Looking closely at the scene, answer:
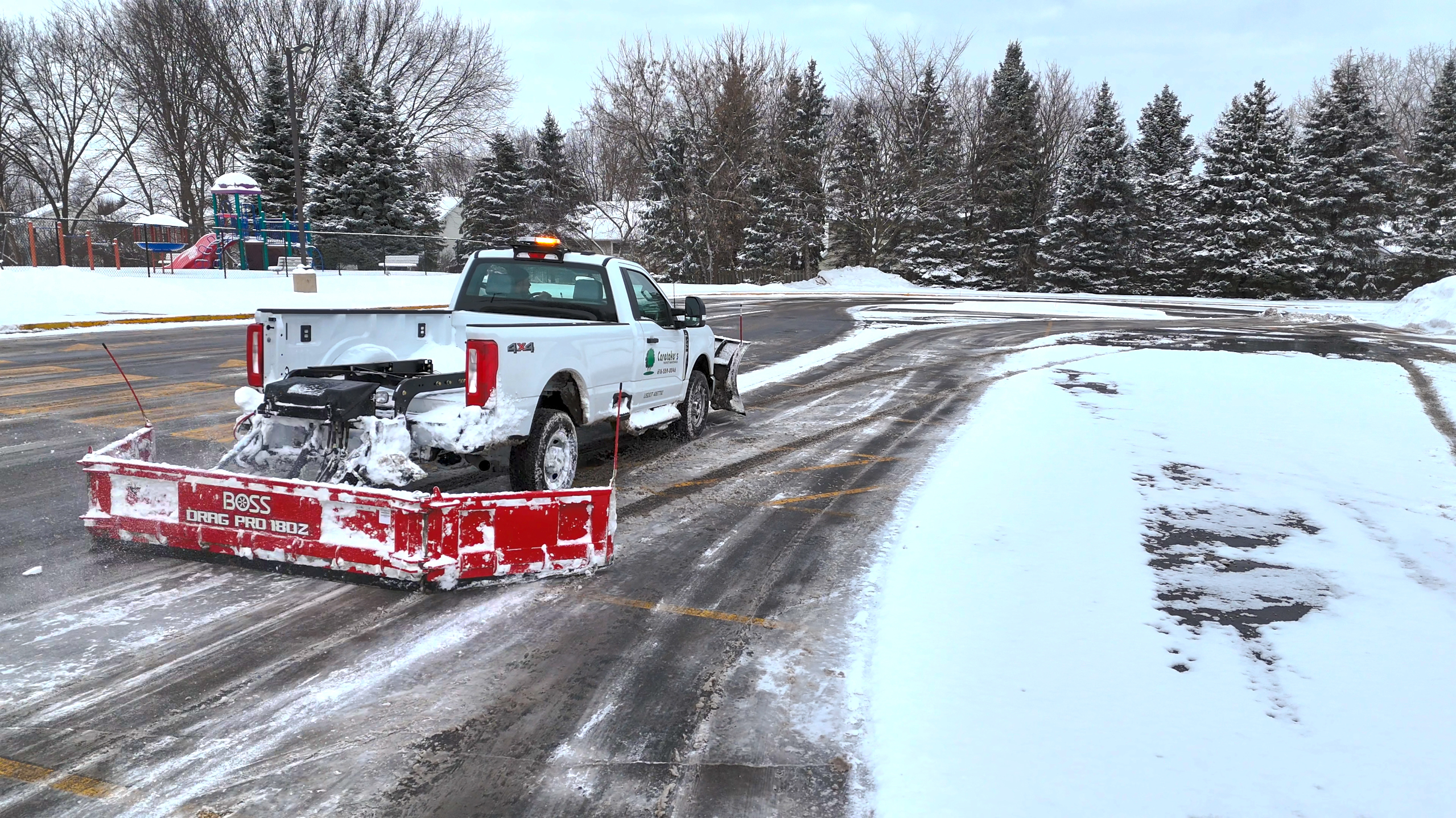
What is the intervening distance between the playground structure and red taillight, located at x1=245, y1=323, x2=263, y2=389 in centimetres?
2712

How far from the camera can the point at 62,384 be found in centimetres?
1123

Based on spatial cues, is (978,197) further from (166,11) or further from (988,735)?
(988,735)

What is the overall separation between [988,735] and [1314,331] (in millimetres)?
24796

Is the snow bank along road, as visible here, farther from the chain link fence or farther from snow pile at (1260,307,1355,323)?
the chain link fence

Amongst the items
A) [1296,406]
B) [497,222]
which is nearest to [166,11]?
[497,222]

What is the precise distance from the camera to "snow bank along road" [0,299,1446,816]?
323cm

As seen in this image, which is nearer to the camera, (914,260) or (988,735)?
(988,735)

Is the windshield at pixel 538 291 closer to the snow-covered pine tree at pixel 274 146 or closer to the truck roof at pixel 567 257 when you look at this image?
the truck roof at pixel 567 257

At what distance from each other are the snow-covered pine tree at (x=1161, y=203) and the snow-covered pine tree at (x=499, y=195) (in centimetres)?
3388

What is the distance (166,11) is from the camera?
155 ft

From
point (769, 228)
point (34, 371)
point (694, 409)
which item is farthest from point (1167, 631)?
point (769, 228)

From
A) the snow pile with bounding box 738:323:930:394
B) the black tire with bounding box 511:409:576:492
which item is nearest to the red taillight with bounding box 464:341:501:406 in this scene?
the black tire with bounding box 511:409:576:492

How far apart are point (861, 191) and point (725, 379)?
42253 millimetres

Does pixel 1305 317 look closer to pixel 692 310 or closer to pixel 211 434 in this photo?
pixel 692 310
